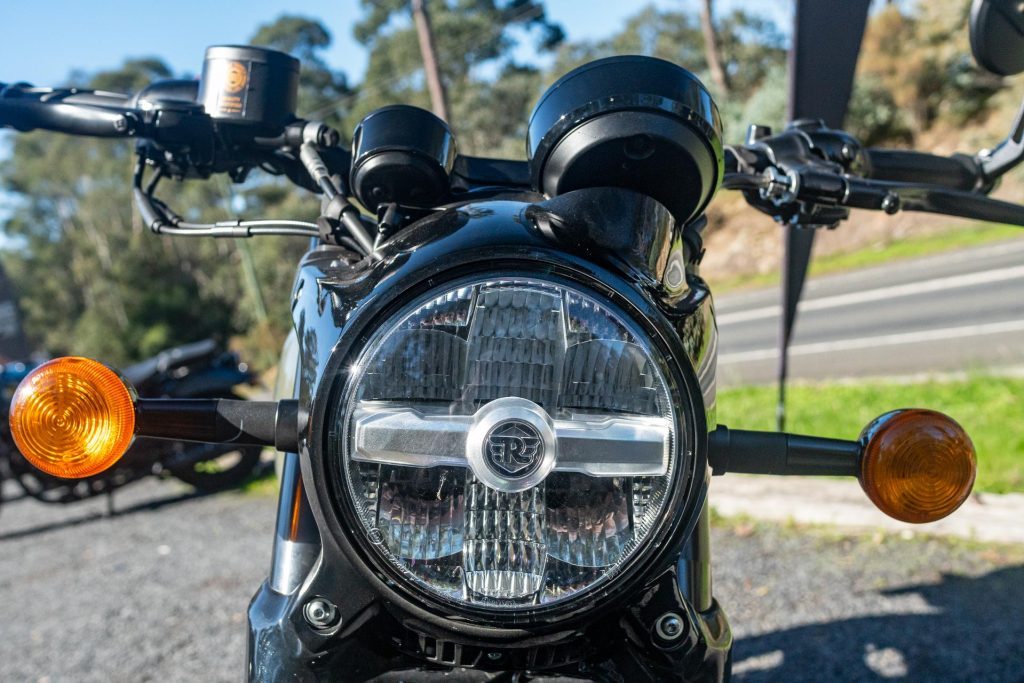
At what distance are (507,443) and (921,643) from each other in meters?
2.22

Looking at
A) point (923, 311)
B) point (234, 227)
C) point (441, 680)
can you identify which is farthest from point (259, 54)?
point (923, 311)

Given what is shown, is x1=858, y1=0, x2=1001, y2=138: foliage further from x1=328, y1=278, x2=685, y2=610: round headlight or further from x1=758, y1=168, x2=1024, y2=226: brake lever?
x1=328, y1=278, x2=685, y2=610: round headlight

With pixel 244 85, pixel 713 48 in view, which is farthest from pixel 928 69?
pixel 244 85

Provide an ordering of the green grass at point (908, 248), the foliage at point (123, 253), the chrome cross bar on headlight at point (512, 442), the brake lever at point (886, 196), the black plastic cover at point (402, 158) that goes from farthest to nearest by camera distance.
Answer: the foliage at point (123, 253)
the green grass at point (908, 248)
the brake lever at point (886, 196)
the black plastic cover at point (402, 158)
the chrome cross bar on headlight at point (512, 442)

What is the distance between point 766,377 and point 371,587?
428 inches

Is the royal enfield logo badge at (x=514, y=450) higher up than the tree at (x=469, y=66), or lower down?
lower down

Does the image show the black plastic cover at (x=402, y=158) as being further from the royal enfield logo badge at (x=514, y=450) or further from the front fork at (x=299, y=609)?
the royal enfield logo badge at (x=514, y=450)

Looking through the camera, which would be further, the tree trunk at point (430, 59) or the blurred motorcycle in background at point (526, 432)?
the tree trunk at point (430, 59)

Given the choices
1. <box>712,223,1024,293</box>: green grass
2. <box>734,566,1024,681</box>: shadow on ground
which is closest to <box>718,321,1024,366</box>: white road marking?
<box>712,223,1024,293</box>: green grass

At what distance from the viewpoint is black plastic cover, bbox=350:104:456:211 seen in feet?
4.81

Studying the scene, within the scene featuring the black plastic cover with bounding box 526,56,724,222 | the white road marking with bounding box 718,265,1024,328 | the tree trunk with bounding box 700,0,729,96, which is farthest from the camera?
the tree trunk with bounding box 700,0,729,96

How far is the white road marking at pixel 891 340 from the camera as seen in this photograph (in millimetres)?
10648

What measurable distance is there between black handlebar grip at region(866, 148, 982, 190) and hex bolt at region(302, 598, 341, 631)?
5.72ft

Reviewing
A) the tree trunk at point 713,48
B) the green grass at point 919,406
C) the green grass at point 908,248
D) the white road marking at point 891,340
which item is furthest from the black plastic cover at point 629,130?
the tree trunk at point 713,48
